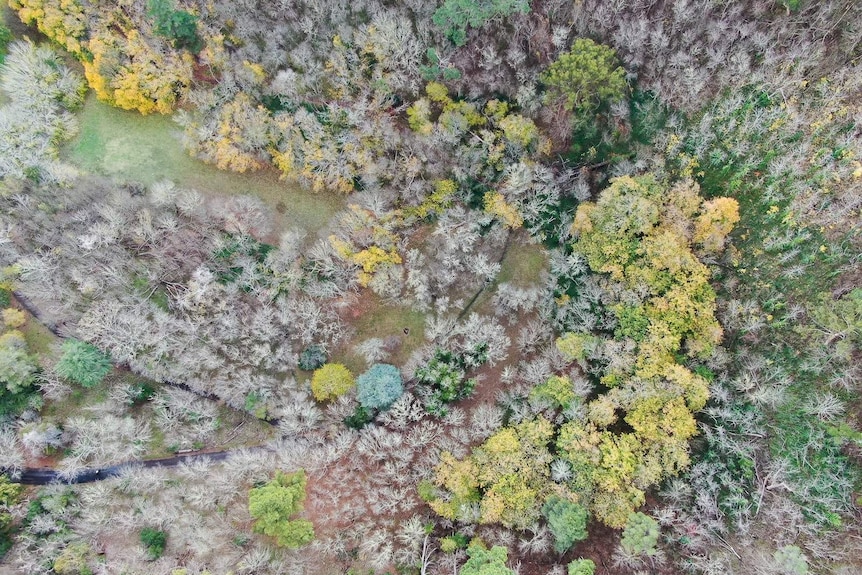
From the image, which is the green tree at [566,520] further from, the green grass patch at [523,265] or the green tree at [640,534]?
the green grass patch at [523,265]

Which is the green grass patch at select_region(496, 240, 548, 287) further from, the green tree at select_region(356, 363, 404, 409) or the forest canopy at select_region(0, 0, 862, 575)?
the green tree at select_region(356, 363, 404, 409)

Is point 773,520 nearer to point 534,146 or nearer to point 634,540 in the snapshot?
point 634,540

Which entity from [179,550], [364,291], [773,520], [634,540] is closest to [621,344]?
[634,540]

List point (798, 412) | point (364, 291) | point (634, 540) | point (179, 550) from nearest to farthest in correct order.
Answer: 1. point (634, 540)
2. point (798, 412)
3. point (179, 550)
4. point (364, 291)

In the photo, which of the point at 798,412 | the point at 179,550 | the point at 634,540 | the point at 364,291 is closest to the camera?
the point at 634,540

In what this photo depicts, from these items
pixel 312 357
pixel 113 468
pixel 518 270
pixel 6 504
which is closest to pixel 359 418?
pixel 312 357

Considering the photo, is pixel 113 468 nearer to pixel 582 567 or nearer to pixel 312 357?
pixel 312 357
